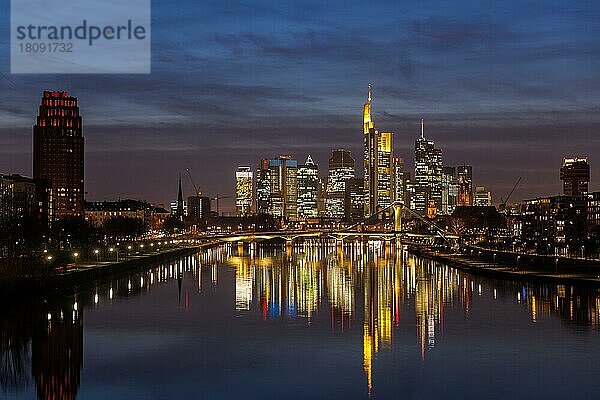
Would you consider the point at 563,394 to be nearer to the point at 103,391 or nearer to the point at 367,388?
the point at 367,388

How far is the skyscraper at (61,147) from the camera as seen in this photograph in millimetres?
157875

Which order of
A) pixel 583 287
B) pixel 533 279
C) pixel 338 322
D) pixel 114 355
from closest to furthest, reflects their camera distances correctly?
pixel 114 355
pixel 338 322
pixel 583 287
pixel 533 279

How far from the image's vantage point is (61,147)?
524 feet

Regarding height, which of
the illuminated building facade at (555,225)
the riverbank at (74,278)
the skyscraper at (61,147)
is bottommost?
the riverbank at (74,278)

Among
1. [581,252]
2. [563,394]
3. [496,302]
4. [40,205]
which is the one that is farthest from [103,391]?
[40,205]

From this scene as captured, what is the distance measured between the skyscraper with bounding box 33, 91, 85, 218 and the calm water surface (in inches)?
4258

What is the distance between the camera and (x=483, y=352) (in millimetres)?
29609

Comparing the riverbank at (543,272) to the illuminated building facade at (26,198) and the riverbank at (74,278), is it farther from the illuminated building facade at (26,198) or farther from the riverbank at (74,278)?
the illuminated building facade at (26,198)

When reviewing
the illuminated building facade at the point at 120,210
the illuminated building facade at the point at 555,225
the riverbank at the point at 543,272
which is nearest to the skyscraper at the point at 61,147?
the illuminated building facade at the point at 120,210

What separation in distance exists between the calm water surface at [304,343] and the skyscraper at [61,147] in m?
108

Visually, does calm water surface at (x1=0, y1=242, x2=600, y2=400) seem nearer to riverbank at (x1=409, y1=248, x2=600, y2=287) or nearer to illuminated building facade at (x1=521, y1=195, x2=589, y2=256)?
riverbank at (x1=409, y1=248, x2=600, y2=287)

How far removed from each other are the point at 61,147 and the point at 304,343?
13450 centimetres

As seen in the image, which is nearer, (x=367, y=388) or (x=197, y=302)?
(x=367, y=388)

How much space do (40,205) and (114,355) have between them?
10054 cm
